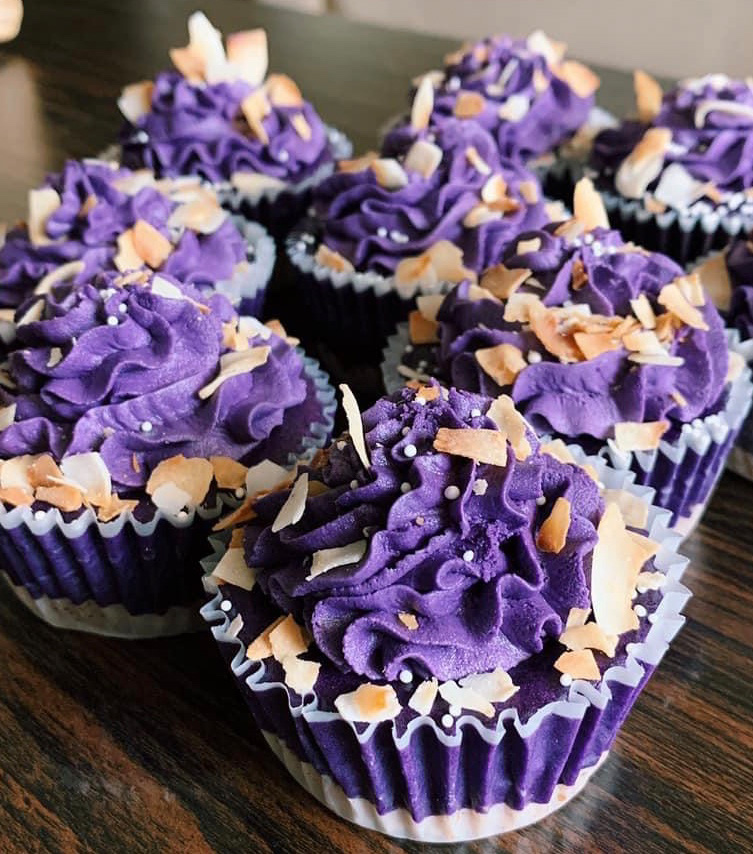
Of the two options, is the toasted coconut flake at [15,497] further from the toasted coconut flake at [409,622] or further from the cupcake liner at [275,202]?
the cupcake liner at [275,202]

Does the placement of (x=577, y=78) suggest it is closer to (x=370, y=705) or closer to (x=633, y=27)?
(x=633, y=27)

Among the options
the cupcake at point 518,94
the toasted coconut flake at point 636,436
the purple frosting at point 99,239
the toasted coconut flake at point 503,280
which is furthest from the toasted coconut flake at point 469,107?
the toasted coconut flake at point 636,436

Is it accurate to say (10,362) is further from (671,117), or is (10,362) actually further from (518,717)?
(671,117)

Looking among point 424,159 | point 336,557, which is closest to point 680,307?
point 424,159

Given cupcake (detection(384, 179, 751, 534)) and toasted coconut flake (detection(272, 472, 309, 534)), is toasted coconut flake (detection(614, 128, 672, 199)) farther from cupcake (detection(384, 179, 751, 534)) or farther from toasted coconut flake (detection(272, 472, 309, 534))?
toasted coconut flake (detection(272, 472, 309, 534))

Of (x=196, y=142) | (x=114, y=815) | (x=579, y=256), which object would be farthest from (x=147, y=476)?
(x=196, y=142)

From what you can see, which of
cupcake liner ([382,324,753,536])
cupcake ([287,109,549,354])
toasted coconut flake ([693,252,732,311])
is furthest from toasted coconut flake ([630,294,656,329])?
cupcake ([287,109,549,354])
